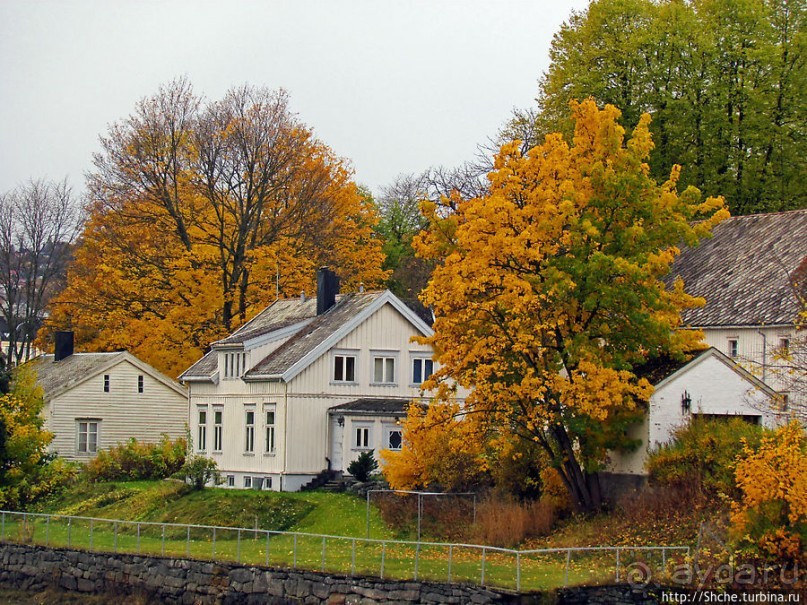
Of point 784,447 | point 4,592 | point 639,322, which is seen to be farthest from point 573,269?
point 4,592

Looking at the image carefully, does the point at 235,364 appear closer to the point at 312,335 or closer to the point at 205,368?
the point at 312,335

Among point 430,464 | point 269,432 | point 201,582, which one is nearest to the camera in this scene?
point 201,582

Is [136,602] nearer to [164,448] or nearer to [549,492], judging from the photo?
[549,492]

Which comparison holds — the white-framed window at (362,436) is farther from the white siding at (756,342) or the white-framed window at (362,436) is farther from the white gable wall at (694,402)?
the white gable wall at (694,402)

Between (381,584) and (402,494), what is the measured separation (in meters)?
9.54

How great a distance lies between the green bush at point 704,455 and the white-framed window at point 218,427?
21.6 metres

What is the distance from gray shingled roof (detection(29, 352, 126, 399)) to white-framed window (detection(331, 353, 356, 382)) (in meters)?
14.7

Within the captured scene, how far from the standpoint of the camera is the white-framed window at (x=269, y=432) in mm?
49250

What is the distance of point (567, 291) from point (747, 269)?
12.9 metres

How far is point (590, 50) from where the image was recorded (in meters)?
61.7

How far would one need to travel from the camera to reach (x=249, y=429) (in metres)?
50.7

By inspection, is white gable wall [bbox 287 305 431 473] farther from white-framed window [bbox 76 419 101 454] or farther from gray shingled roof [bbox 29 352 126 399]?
white-framed window [bbox 76 419 101 454]

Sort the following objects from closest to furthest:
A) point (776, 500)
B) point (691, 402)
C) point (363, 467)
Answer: point (776, 500)
point (691, 402)
point (363, 467)

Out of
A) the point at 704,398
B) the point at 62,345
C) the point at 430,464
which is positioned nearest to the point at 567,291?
the point at 704,398
